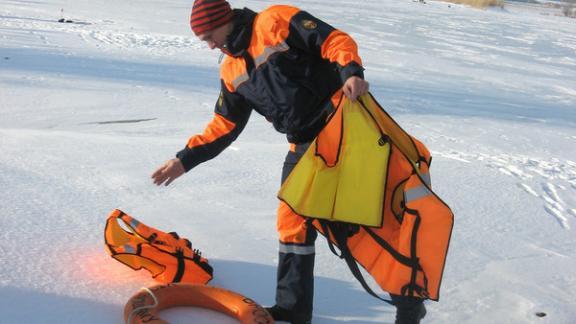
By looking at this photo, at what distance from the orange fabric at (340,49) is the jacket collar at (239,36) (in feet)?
1.06

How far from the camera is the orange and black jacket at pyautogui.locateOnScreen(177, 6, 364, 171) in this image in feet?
7.88

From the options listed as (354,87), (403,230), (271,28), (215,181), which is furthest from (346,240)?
(215,181)

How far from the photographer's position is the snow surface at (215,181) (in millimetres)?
2691

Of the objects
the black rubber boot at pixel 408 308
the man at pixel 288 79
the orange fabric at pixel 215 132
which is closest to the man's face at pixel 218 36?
the man at pixel 288 79

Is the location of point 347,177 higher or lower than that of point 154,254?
higher

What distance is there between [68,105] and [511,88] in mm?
6516

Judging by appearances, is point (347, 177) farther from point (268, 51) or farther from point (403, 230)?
point (268, 51)

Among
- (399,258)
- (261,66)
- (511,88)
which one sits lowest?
(511,88)

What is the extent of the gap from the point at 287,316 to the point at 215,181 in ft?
5.95

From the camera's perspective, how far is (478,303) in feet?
9.23

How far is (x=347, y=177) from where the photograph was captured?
231 cm

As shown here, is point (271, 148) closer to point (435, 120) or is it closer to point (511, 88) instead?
point (435, 120)

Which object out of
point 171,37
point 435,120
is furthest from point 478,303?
point 171,37

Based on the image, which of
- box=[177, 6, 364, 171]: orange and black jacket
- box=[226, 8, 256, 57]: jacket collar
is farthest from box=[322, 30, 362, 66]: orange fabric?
box=[226, 8, 256, 57]: jacket collar
